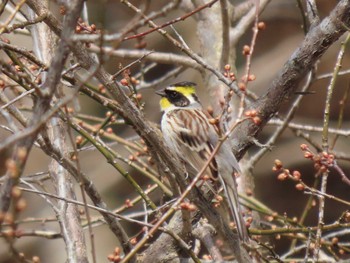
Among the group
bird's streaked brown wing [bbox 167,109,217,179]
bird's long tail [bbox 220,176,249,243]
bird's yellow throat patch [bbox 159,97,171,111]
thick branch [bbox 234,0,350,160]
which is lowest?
bird's long tail [bbox 220,176,249,243]

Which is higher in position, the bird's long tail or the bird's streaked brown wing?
the bird's streaked brown wing

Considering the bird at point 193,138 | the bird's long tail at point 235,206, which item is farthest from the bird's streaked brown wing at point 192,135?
the bird's long tail at point 235,206

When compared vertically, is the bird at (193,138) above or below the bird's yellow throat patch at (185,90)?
below

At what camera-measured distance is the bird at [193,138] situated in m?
4.41

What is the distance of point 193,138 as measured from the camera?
4934 mm

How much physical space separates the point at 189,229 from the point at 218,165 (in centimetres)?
54

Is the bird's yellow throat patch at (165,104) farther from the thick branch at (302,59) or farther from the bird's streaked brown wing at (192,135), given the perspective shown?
the thick branch at (302,59)

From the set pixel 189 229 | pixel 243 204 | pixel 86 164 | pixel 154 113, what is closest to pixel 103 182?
pixel 86 164

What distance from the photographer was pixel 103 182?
40.8 ft

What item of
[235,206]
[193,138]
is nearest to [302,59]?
[235,206]

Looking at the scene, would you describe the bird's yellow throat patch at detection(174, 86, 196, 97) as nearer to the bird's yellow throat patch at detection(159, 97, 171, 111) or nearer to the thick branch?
the bird's yellow throat patch at detection(159, 97, 171, 111)

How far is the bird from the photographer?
4410mm

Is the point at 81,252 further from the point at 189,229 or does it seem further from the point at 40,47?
the point at 40,47

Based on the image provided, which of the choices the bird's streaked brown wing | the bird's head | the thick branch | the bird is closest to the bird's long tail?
the bird
